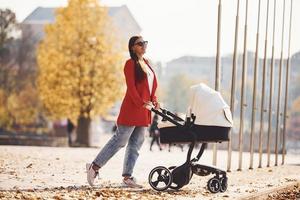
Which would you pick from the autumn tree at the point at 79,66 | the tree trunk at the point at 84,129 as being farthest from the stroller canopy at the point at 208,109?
the tree trunk at the point at 84,129

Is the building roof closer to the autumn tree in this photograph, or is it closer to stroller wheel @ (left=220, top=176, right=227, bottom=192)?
the autumn tree

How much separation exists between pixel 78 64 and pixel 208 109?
27.9 metres

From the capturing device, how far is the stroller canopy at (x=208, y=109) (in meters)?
10.5

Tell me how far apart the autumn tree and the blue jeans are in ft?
87.5

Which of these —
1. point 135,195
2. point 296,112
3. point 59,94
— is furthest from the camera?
point 296,112

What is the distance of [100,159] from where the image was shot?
1057 cm

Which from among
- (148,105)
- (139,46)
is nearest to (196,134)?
(148,105)

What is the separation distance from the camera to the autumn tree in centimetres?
3741

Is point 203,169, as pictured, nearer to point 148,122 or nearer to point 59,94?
point 148,122

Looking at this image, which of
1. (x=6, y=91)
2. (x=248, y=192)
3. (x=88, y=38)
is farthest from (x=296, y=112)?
(x=248, y=192)

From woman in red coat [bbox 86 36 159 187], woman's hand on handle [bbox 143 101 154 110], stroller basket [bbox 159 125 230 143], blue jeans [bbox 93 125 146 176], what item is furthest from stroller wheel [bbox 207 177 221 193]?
woman's hand on handle [bbox 143 101 154 110]

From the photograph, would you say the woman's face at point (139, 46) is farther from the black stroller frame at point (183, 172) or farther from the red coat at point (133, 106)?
the black stroller frame at point (183, 172)

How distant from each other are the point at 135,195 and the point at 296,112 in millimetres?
87159

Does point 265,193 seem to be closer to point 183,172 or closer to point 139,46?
point 183,172
